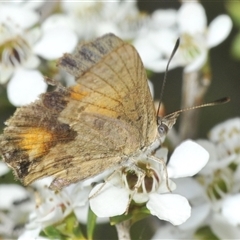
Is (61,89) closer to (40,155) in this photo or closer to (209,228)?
(40,155)

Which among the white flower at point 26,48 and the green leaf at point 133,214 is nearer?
the green leaf at point 133,214

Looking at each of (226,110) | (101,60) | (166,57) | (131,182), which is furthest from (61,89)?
(226,110)

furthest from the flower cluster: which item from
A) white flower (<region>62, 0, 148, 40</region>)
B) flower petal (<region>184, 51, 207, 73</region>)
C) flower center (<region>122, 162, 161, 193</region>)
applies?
white flower (<region>62, 0, 148, 40</region>)

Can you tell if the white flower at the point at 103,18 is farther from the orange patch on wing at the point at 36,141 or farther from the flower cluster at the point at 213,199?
the orange patch on wing at the point at 36,141

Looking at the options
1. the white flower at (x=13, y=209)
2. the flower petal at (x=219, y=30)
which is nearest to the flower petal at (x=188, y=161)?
the white flower at (x=13, y=209)

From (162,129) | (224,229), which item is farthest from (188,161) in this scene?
(224,229)

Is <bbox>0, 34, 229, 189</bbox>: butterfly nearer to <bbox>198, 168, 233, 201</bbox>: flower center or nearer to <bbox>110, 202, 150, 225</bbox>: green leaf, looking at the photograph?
<bbox>110, 202, 150, 225</bbox>: green leaf

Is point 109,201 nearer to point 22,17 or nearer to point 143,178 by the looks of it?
point 143,178
